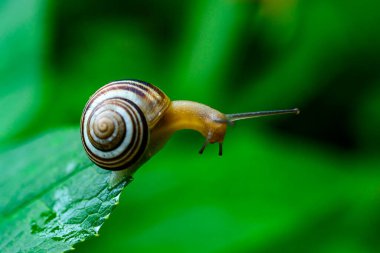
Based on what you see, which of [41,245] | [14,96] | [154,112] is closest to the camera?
[41,245]

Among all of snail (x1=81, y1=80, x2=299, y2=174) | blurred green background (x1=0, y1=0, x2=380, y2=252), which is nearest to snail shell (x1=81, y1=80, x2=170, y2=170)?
snail (x1=81, y1=80, x2=299, y2=174)

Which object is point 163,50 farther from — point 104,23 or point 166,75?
point 104,23

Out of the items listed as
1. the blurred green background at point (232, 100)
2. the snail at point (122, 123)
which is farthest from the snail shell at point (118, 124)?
the blurred green background at point (232, 100)

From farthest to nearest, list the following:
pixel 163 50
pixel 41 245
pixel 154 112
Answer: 1. pixel 163 50
2. pixel 154 112
3. pixel 41 245

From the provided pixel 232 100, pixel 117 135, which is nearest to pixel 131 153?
pixel 117 135

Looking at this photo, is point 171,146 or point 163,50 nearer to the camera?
point 171,146

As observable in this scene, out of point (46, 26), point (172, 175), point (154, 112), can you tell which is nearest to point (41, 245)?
point (154, 112)

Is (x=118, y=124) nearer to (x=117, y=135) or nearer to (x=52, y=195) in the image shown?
(x=117, y=135)
